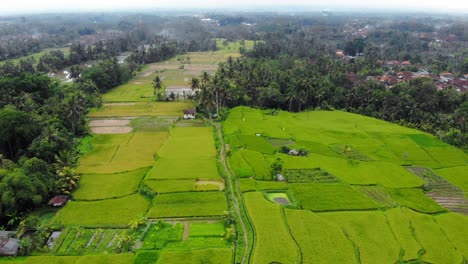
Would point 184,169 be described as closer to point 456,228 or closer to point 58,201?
point 58,201

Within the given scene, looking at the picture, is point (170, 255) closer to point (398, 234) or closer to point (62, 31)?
point (398, 234)

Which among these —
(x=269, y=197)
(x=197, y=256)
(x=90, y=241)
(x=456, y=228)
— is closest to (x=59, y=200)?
(x=90, y=241)

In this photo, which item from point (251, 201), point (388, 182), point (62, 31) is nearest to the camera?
point (251, 201)

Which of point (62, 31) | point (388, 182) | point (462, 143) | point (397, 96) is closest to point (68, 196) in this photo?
point (388, 182)

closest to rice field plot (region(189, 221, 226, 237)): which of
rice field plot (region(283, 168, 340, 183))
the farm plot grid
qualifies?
the farm plot grid

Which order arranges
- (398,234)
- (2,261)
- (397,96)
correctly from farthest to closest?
(397,96) < (398,234) < (2,261)

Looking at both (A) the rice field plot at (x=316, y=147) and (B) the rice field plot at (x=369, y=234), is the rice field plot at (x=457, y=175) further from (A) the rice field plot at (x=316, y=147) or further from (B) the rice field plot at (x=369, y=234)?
(B) the rice field plot at (x=369, y=234)

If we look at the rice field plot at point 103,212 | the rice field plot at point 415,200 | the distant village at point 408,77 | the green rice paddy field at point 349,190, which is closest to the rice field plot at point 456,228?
the green rice paddy field at point 349,190
